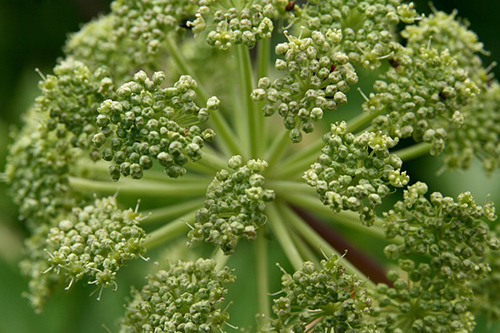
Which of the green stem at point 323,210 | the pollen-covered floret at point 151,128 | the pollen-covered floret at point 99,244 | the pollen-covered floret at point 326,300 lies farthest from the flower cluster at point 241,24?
the pollen-covered floret at point 326,300

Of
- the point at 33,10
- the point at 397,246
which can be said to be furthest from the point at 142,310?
the point at 33,10

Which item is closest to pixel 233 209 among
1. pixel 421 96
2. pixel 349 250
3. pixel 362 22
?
pixel 421 96

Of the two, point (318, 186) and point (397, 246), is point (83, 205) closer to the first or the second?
point (318, 186)

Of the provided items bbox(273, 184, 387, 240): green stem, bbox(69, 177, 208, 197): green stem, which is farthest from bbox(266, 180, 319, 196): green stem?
bbox(69, 177, 208, 197): green stem

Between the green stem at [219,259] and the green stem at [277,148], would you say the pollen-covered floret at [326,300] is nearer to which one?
the green stem at [219,259]

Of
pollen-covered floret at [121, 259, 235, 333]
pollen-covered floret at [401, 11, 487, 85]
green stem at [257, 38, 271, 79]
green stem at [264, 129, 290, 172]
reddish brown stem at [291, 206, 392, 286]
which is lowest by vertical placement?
pollen-covered floret at [121, 259, 235, 333]

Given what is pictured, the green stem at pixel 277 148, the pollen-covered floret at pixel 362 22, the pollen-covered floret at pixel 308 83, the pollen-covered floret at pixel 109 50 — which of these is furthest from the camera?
the pollen-covered floret at pixel 109 50

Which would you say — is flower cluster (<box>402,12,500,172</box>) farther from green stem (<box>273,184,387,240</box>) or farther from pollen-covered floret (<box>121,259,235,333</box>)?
pollen-covered floret (<box>121,259,235,333</box>)
